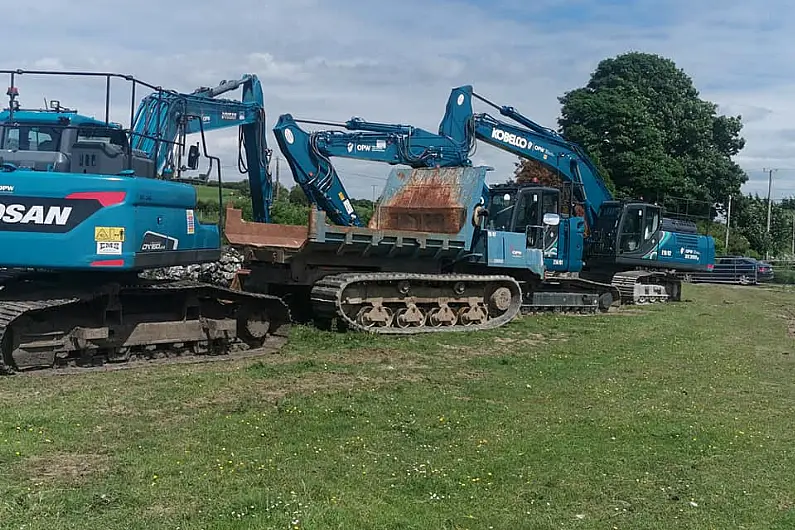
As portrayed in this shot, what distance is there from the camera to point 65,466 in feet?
18.5

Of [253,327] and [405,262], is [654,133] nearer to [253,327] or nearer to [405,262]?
[405,262]

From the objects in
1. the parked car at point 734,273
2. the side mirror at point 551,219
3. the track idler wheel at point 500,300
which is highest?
the side mirror at point 551,219

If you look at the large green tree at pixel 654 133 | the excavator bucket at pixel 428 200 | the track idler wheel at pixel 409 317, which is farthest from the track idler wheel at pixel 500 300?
the large green tree at pixel 654 133

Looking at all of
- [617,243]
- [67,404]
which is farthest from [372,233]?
[617,243]

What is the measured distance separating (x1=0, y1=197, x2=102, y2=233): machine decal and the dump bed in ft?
12.6

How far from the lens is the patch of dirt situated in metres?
5.40

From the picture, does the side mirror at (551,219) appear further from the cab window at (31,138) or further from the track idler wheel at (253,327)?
the cab window at (31,138)

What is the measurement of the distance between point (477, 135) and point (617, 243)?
16.5 feet

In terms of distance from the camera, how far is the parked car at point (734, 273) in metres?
35.0

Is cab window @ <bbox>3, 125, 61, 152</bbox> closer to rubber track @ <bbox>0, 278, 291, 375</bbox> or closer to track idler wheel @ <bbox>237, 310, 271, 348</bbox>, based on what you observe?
rubber track @ <bbox>0, 278, 291, 375</bbox>

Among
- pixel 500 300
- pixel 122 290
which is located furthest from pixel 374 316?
pixel 122 290

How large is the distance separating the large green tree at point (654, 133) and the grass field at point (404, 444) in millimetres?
31135

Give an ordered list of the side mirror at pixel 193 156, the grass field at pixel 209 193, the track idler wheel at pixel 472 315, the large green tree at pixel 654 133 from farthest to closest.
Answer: the large green tree at pixel 654 133
the track idler wheel at pixel 472 315
the grass field at pixel 209 193
the side mirror at pixel 193 156

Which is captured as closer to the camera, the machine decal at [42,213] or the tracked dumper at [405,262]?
the machine decal at [42,213]
